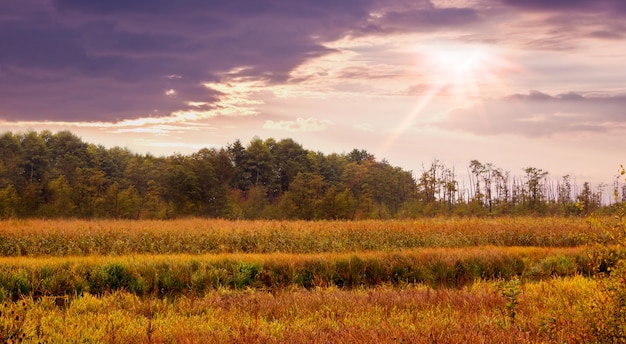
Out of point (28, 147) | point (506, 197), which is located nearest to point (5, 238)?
point (28, 147)

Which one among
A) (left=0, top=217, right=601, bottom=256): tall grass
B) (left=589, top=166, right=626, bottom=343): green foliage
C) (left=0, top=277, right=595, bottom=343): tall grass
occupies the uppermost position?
(left=589, top=166, right=626, bottom=343): green foliage

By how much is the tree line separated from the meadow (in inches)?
723

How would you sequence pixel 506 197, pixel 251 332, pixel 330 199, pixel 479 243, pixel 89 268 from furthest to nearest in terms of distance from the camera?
pixel 506 197
pixel 330 199
pixel 479 243
pixel 89 268
pixel 251 332

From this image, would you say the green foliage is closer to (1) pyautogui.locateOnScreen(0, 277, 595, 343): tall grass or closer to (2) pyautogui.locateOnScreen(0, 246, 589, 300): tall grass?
(1) pyautogui.locateOnScreen(0, 277, 595, 343): tall grass

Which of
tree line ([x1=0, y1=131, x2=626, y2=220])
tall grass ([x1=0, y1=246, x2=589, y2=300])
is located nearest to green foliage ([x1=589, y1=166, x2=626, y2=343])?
tall grass ([x1=0, y1=246, x2=589, y2=300])

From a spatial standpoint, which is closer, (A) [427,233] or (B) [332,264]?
(B) [332,264]

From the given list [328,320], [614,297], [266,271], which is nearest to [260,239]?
[266,271]

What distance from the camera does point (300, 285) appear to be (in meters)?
15.0

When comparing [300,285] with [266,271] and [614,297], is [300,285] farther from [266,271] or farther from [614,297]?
[614,297]

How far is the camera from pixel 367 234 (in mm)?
25969

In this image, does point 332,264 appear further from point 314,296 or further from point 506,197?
point 506,197

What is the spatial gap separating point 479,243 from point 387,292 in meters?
17.8

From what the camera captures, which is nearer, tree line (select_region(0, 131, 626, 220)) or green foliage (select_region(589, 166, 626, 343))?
green foliage (select_region(589, 166, 626, 343))

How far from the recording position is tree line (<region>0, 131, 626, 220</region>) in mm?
51312
